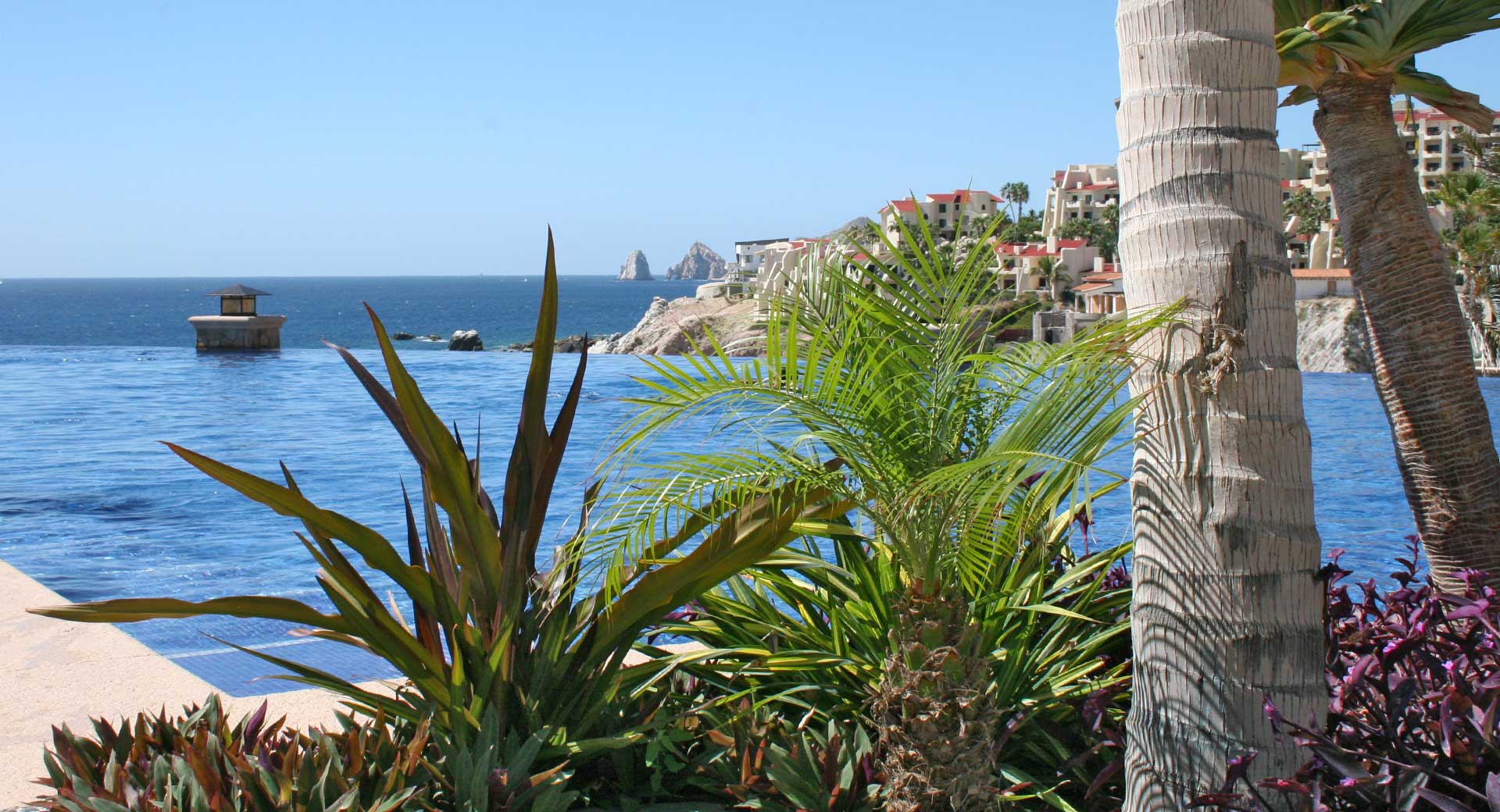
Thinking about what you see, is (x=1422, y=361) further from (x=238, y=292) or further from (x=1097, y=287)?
(x=1097, y=287)

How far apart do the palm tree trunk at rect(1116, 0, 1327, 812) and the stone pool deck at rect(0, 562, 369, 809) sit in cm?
291

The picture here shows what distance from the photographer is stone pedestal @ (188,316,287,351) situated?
114 feet

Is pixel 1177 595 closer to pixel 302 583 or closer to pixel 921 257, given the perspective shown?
pixel 921 257

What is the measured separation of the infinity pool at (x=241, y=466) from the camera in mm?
8812

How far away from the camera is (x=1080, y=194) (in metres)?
90.9

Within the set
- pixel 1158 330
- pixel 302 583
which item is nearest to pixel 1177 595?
pixel 1158 330

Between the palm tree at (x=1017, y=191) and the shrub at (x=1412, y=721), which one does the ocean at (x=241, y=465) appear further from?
the palm tree at (x=1017, y=191)

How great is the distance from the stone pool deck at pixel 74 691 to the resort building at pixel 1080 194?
88.8m

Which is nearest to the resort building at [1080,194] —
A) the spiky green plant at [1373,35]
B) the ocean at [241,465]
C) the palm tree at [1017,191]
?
the palm tree at [1017,191]

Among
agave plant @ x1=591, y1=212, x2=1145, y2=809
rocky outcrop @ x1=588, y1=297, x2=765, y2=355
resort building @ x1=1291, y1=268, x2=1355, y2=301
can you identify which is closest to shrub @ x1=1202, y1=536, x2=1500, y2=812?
agave plant @ x1=591, y1=212, x2=1145, y2=809

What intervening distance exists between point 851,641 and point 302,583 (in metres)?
6.99

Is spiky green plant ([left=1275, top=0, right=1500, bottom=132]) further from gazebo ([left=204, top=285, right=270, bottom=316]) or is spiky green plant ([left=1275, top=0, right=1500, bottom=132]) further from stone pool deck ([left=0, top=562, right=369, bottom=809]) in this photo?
gazebo ([left=204, top=285, right=270, bottom=316])

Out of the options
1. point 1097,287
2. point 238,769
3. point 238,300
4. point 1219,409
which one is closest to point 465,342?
point 238,300

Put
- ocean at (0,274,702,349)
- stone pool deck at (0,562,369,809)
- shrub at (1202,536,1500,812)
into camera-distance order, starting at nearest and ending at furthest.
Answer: shrub at (1202,536,1500,812), stone pool deck at (0,562,369,809), ocean at (0,274,702,349)
